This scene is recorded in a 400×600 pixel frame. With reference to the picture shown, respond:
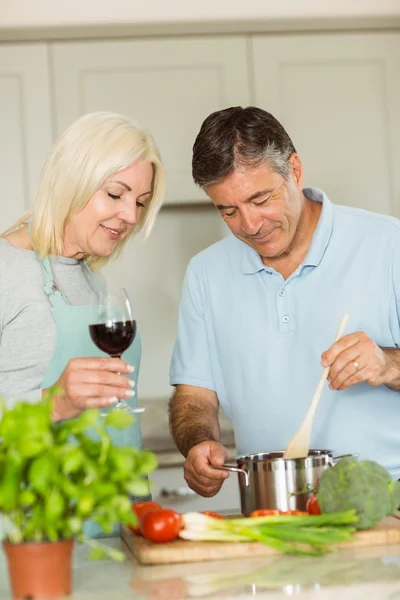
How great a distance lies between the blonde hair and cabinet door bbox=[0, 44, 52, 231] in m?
1.37

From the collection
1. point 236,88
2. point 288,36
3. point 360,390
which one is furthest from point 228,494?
point 288,36

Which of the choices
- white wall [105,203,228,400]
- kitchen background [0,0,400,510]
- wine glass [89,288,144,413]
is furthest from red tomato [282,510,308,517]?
white wall [105,203,228,400]

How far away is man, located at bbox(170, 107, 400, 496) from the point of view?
75.3 inches

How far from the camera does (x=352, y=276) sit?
1987mm

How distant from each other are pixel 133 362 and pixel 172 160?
54.1 inches

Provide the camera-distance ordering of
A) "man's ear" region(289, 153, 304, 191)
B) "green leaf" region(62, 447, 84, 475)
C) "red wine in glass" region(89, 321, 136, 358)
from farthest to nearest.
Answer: "man's ear" region(289, 153, 304, 191), "red wine in glass" region(89, 321, 136, 358), "green leaf" region(62, 447, 84, 475)

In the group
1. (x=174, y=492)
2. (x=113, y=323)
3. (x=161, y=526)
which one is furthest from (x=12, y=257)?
(x=174, y=492)

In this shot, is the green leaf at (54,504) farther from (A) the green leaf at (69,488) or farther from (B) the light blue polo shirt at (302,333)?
(B) the light blue polo shirt at (302,333)

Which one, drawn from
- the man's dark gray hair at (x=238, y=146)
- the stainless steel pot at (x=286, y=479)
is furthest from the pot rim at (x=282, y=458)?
the man's dark gray hair at (x=238, y=146)

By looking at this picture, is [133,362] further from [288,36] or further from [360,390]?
[288,36]

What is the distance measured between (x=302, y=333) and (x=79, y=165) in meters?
0.61

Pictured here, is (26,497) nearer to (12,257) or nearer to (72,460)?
(72,460)

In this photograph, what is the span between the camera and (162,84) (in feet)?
11.1

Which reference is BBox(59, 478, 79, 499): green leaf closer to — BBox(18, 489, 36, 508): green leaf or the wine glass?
BBox(18, 489, 36, 508): green leaf
